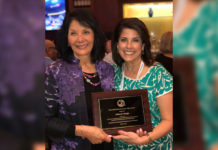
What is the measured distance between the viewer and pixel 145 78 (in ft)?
3.55

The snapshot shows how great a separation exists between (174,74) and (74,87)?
73 cm

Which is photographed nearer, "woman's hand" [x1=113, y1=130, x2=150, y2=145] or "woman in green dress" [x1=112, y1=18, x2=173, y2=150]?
"woman's hand" [x1=113, y1=130, x2=150, y2=145]

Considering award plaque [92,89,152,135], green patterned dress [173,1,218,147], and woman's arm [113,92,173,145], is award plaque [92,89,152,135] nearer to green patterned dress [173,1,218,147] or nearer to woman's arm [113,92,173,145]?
woman's arm [113,92,173,145]

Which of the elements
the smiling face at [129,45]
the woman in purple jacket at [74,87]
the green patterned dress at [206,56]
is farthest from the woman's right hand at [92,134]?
the green patterned dress at [206,56]

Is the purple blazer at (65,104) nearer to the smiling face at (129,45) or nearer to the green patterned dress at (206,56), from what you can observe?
the smiling face at (129,45)

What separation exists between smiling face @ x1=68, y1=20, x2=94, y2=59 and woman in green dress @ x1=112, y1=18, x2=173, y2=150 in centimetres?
15

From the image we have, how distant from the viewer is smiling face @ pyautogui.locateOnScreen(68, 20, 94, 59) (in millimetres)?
1002

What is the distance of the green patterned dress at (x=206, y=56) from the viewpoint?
264 mm

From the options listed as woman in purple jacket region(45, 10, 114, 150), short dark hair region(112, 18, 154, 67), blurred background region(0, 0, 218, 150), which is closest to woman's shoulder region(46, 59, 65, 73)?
woman in purple jacket region(45, 10, 114, 150)

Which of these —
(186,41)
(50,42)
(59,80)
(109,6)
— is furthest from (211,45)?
(109,6)

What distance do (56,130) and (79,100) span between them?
16cm

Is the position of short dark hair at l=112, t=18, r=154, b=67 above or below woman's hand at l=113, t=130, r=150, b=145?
above

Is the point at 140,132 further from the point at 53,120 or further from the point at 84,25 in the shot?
the point at 84,25

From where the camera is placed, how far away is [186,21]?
11.5 inches
